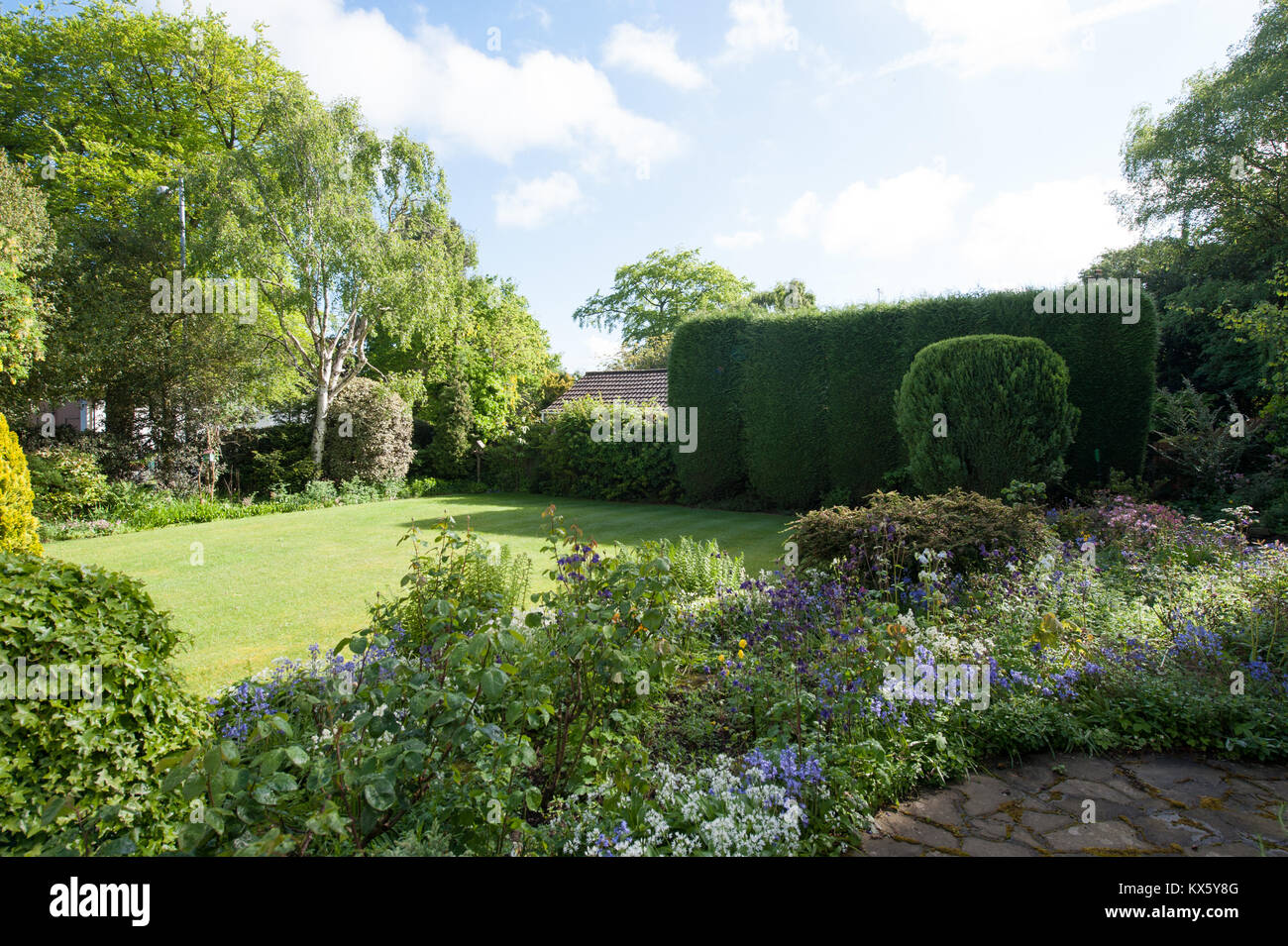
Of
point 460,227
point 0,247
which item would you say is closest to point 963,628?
point 0,247

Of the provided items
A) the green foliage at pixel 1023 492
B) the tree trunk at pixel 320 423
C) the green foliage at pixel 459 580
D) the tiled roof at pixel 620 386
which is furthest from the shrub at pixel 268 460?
the green foliage at pixel 1023 492

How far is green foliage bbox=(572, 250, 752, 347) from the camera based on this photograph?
3662cm

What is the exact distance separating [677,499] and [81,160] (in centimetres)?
1763

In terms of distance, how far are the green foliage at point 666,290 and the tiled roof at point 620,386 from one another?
45.2ft

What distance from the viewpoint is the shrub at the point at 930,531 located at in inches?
221

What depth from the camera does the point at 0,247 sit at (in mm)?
9742

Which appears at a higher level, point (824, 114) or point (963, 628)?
point (824, 114)

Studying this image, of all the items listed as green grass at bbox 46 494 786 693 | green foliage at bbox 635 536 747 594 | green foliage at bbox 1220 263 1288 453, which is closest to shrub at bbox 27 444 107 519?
green grass at bbox 46 494 786 693

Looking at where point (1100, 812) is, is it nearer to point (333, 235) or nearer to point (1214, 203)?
point (333, 235)

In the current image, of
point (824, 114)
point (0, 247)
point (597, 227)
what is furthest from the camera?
point (597, 227)

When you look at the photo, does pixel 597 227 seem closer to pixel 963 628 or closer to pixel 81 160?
pixel 963 628

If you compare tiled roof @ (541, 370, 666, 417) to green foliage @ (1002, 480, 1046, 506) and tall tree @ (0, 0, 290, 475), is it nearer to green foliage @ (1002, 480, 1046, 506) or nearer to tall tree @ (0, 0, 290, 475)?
tall tree @ (0, 0, 290, 475)

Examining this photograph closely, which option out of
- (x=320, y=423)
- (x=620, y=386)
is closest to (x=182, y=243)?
(x=320, y=423)
